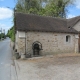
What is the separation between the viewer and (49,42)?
19141 mm

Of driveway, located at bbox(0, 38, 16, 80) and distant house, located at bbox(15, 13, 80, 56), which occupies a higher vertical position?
distant house, located at bbox(15, 13, 80, 56)

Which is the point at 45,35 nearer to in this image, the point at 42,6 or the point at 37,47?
the point at 37,47

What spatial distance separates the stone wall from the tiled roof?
60cm

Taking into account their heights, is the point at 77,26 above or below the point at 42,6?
below

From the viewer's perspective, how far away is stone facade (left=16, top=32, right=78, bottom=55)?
17.6m

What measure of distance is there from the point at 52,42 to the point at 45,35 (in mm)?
1358

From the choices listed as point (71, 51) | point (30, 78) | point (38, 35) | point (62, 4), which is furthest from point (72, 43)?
point (62, 4)

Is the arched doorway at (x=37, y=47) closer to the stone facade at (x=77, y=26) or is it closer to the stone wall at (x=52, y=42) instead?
the stone wall at (x=52, y=42)

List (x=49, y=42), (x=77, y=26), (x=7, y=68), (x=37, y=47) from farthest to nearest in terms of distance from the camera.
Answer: (x=77, y=26) < (x=49, y=42) < (x=37, y=47) < (x=7, y=68)

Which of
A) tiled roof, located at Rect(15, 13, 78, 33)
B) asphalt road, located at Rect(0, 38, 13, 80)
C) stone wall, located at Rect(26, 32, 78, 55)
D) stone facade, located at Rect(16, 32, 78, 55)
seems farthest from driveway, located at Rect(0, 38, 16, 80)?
tiled roof, located at Rect(15, 13, 78, 33)

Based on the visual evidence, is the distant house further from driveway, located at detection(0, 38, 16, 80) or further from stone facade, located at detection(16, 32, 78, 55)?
driveway, located at detection(0, 38, 16, 80)

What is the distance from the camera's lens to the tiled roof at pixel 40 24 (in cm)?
1800

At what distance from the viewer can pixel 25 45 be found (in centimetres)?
1755

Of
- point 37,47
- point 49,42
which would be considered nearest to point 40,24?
point 49,42
